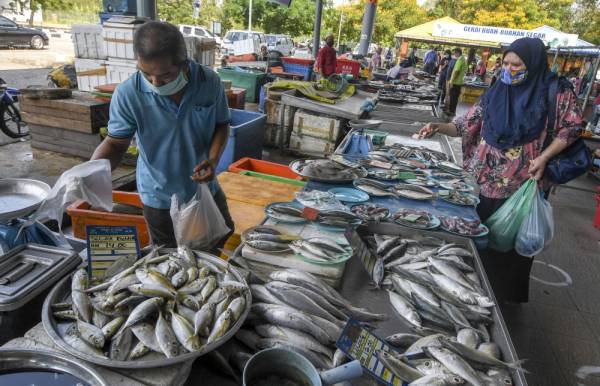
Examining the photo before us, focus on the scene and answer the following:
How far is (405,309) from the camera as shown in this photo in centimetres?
190

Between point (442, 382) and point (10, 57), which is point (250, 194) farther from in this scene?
point (10, 57)

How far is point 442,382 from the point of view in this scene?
142cm

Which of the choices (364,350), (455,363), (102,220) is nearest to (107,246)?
(364,350)

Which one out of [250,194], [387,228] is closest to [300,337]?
[387,228]

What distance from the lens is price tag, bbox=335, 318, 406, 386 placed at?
4.53 feet

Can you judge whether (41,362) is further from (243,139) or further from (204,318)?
(243,139)

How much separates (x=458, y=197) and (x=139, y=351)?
291 cm

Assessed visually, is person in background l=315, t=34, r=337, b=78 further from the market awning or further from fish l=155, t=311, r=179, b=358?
fish l=155, t=311, r=179, b=358

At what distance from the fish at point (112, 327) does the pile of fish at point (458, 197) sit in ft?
9.13

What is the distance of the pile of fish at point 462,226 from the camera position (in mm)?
2760

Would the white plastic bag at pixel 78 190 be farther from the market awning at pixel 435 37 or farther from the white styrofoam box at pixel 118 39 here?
the market awning at pixel 435 37

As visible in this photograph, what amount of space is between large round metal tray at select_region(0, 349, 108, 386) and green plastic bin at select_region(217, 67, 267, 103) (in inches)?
420

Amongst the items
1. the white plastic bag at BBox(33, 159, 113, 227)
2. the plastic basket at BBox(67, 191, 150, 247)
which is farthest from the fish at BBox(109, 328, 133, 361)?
the plastic basket at BBox(67, 191, 150, 247)

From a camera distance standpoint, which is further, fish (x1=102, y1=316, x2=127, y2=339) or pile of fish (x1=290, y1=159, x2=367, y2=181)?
pile of fish (x1=290, y1=159, x2=367, y2=181)
